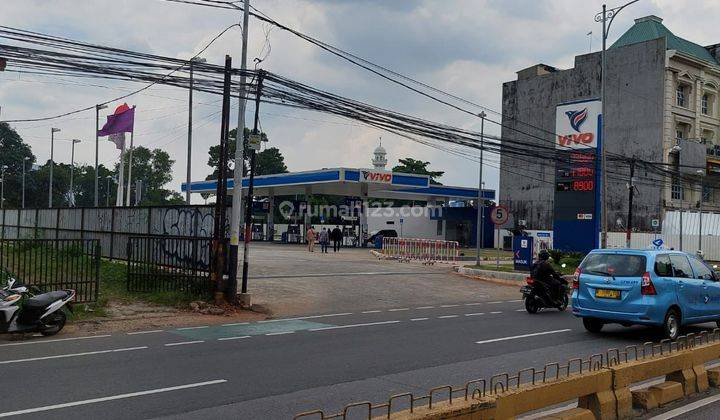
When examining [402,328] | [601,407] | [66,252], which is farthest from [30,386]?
[66,252]

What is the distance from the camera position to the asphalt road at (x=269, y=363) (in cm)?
694

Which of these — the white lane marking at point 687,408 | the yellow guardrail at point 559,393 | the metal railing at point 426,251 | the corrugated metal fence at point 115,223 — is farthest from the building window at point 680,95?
the white lane marking at point 687,408

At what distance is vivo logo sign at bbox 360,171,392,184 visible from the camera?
4269cm

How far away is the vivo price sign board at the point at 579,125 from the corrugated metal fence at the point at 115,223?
759 inches

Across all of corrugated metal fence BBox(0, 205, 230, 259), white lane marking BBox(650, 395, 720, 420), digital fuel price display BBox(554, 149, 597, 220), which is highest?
digital fuel price display BBox(554, 149, 597, 220)

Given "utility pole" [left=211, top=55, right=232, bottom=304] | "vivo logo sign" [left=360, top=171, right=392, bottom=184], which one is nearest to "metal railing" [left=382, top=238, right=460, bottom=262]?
"vivo logo sign" [left=360, top=171, right=392, bottom=184]

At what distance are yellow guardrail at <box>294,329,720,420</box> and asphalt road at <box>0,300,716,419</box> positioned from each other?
35.3 inches

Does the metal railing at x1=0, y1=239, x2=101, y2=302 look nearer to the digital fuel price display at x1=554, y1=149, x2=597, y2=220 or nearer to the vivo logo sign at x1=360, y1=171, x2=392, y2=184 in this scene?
the digital fuel price display at x1=554, y1=149, x2=597, y2=220

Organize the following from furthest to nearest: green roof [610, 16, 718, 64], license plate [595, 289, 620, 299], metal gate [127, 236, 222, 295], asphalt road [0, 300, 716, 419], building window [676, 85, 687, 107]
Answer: green roof [610, 16, 718, 64] < building window [676, 85, 687, 107] < metal gate [127, 236, 222, 295] < license plate [595, 289, 620, 299] < asphalt road [0, 300, 716, 419]

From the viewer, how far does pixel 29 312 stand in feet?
36.4

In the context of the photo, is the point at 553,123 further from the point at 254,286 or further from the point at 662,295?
the point at 662,295

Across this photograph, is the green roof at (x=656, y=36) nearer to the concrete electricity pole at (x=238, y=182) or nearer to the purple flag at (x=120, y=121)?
the purple flag at (x=120, y=121)

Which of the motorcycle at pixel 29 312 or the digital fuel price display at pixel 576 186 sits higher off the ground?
the digital fuel price display at pixel 576 186

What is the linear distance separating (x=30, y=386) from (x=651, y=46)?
1974 inches
